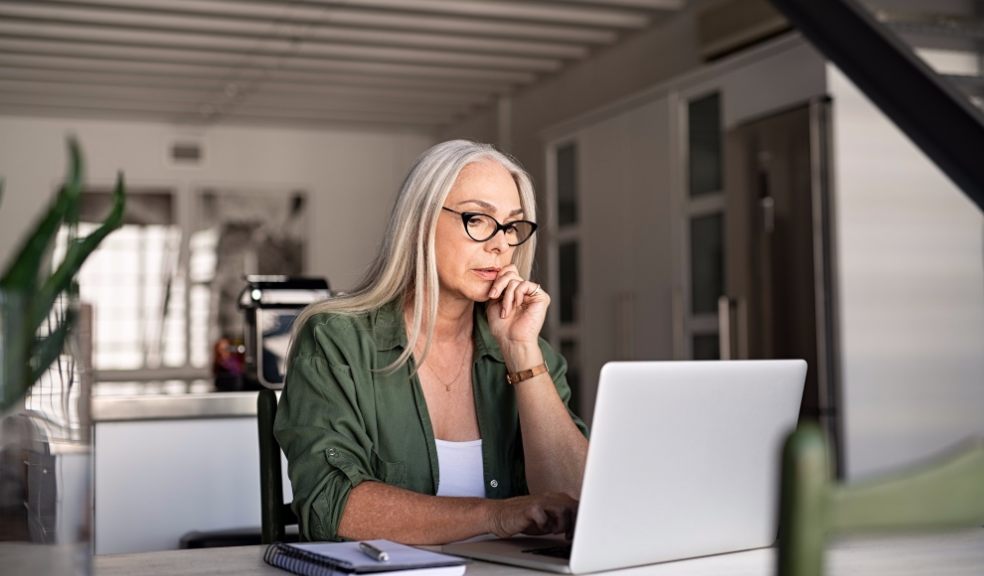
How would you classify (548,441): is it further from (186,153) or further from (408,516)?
(186,153)

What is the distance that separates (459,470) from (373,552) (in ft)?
2.11

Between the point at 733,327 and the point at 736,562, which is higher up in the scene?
the point at 733,327

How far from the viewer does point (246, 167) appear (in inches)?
396

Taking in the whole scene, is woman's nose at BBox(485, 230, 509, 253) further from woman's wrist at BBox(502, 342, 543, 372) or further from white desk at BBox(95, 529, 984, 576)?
white desk at BBox(95, 529, 984, 576)

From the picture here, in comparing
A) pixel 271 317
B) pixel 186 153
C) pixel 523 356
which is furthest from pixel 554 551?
pixel 186 153

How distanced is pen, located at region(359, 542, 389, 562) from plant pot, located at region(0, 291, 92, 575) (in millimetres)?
400

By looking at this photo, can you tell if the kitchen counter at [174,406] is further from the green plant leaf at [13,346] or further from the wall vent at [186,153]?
the wall vent at [186,153]

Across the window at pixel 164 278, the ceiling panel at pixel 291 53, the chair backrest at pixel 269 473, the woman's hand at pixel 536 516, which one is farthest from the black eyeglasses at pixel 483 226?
the window at pixel 164 278

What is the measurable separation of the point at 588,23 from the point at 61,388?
620 cm

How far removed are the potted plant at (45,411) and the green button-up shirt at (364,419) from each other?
76 cm

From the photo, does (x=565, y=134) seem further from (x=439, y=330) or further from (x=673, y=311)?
(x=439, y=330)

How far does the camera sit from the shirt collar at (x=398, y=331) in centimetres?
198

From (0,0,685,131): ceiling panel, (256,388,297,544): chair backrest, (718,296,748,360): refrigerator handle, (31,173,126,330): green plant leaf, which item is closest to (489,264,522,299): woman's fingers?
(256,388,297,544): chair backrest

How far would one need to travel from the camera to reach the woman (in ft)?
6.23
